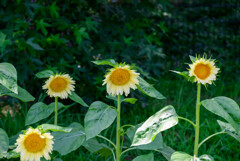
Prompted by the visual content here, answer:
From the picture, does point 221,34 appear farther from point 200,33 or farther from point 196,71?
point 196,71

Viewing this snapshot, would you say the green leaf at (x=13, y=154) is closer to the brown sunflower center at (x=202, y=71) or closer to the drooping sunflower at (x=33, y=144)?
the drooping sunflower at (x=33, y=144)

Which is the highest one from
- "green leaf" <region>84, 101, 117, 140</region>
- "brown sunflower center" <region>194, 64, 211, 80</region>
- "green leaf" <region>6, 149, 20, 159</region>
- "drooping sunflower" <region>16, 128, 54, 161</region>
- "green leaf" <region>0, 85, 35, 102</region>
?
"brown sunflower center" <region>194, 64, 211, 80</region>

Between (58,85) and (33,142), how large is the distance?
41cm

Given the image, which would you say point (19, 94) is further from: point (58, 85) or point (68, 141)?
point (68, 141)

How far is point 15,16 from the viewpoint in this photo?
8.59 feet

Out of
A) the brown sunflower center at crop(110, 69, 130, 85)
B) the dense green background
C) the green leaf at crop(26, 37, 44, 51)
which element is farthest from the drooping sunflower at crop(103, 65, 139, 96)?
the green leaf at crop(26, 37, 44, 51)

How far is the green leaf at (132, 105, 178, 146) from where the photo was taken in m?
1.42

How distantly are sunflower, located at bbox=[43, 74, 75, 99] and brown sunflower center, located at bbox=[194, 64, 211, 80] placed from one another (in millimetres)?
711

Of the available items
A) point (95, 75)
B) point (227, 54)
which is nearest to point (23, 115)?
point (95, 75)

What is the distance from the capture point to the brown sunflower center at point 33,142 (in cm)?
149

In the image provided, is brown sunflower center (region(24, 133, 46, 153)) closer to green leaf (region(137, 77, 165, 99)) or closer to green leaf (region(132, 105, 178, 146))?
green leaf (region(132, 105, 178, 146))

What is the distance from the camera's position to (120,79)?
166cm

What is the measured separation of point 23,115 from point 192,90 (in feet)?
5.72

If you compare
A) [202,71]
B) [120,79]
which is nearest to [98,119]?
[120,79]
